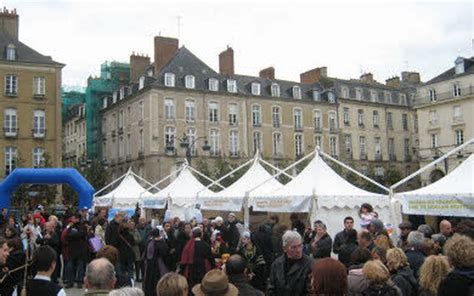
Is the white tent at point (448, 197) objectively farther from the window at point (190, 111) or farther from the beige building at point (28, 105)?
the window at point (190, 111)

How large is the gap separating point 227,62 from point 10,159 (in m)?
21.0

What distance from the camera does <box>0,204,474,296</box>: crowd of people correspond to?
14.1ft

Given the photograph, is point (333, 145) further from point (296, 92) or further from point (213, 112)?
point (213, 112)

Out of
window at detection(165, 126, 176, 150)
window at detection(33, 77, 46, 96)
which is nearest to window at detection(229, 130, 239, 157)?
window at detection(165, 126, 176, 150)

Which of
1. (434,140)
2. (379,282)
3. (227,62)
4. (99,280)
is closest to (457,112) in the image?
(434,140)

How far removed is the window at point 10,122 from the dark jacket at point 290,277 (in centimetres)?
3901

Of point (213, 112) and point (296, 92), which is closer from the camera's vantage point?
point (213, 112)

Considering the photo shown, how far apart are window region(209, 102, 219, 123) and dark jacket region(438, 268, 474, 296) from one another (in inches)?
A: 1746

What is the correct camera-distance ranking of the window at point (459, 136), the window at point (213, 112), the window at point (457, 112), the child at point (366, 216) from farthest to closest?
the window at point (457, 112) → the window at point (459, 136) → the window at point (213, 112) → the child at point (366, 216)

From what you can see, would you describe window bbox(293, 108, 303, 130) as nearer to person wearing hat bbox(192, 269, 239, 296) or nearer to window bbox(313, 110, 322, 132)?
window bbox(313, 110, 322, 132)

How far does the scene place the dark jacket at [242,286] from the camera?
536 cm

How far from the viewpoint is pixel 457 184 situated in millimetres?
11180

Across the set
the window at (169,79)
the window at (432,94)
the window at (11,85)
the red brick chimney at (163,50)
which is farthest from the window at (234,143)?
the window at (432,94)

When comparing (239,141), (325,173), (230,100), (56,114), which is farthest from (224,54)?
(325,173)
